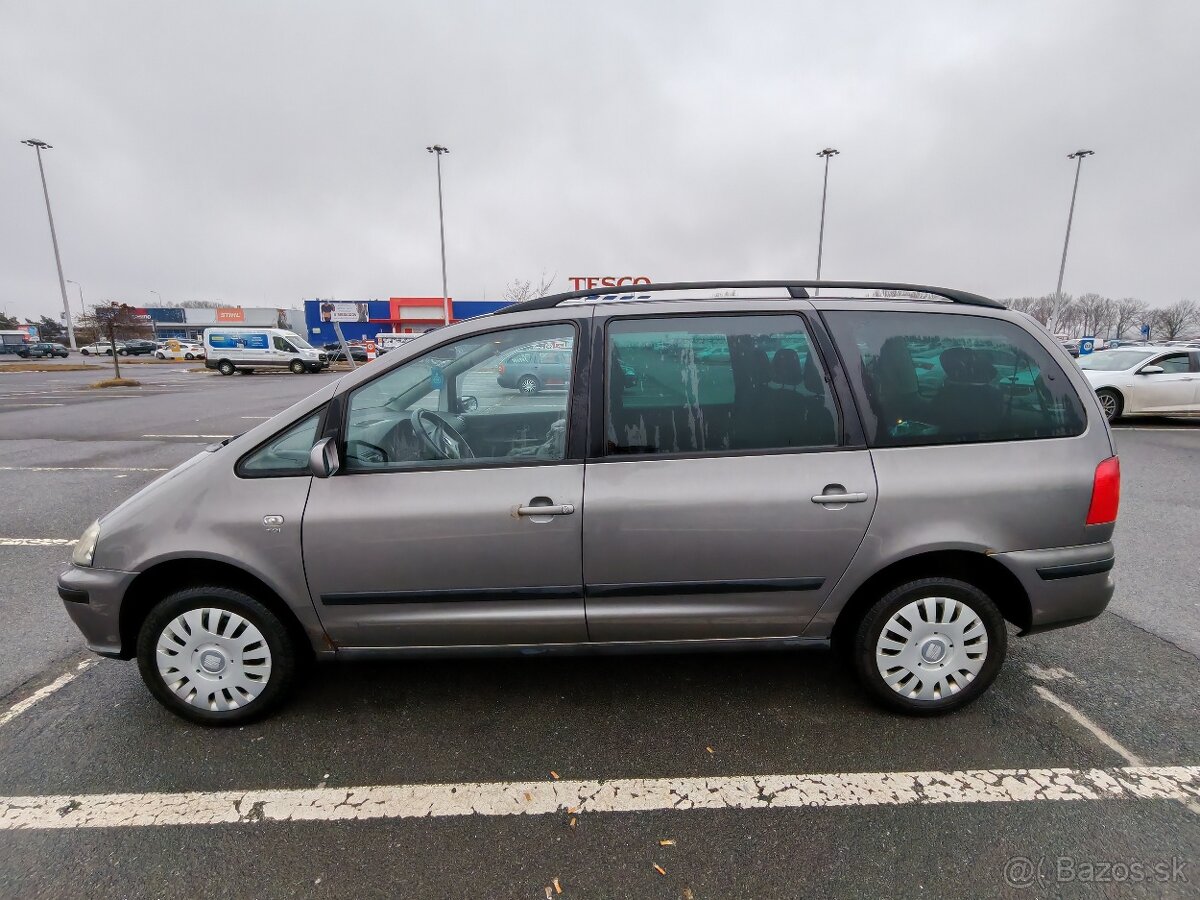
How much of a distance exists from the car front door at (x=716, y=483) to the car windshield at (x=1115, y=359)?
481 inches

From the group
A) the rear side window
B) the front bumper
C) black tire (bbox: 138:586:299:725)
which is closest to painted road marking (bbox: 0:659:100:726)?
the front bumper

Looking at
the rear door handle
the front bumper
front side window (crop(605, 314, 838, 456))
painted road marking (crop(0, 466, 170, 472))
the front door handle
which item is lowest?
painted road marking (crop(0, 466, 170, 472))

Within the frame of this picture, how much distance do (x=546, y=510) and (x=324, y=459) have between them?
2.85 ft

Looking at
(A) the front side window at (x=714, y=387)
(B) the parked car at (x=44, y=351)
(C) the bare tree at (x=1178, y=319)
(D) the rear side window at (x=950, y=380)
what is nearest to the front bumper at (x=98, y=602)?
(A) the front side window at (x=714, y=387)

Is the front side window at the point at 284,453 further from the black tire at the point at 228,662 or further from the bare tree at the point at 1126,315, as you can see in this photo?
the bare tree at the point at 1126,315

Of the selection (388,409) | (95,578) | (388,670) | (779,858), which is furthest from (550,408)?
(95,578)

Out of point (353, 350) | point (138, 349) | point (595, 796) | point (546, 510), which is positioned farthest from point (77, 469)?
point (138, 349)

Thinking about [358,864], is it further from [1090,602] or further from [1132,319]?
[1132,319]

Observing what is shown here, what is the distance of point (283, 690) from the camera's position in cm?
254

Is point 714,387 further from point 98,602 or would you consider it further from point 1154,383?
point 1154,383

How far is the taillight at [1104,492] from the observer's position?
8.02ft

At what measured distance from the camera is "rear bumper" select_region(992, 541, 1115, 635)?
2.45 meters

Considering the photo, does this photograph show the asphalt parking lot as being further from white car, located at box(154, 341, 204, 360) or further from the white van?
white car, located at box(154, 341, 204, 360)

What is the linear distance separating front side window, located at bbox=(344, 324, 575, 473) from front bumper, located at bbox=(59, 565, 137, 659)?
3.47 ft
